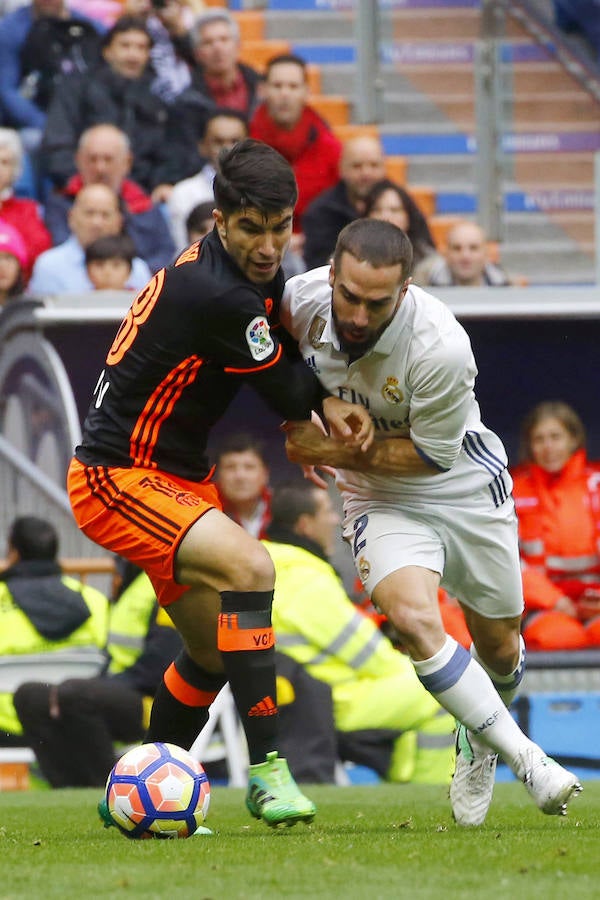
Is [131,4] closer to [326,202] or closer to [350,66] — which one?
[350,66]

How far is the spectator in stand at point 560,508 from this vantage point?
32.4 ft

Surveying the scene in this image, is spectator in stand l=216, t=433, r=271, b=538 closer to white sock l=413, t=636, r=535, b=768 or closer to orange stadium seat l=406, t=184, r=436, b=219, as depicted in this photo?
orange stadium seat l=406, t=184, r=436, b=219

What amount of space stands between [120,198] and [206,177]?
2.19ft

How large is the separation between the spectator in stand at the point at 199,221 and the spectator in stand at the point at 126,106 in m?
1.28

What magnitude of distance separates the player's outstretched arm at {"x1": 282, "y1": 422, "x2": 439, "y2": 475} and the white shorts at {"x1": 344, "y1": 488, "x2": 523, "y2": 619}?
154 mm

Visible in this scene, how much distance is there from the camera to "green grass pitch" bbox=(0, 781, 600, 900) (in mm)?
4109

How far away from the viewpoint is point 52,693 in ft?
27.5

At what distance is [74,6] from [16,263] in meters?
4.03

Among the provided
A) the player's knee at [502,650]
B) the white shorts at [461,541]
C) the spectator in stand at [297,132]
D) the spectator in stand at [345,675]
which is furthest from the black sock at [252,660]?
the spectator in stand at [297,132]

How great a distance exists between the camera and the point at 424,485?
567 cm

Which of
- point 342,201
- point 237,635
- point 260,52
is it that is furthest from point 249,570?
point 260,52

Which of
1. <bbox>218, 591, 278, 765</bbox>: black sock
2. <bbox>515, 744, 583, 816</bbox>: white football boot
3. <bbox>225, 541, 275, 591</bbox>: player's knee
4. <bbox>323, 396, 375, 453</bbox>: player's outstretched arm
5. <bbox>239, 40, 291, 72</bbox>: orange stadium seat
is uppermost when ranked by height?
<bbox>239, 40, 291, 72</bbox>: orange stadium seat

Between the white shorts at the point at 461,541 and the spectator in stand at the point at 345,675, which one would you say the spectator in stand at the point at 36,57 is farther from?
the white shorts at the point at 461,541

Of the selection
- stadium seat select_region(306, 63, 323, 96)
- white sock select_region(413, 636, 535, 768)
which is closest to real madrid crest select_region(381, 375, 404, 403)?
white sock select_region(413, 636, 535, 768)
